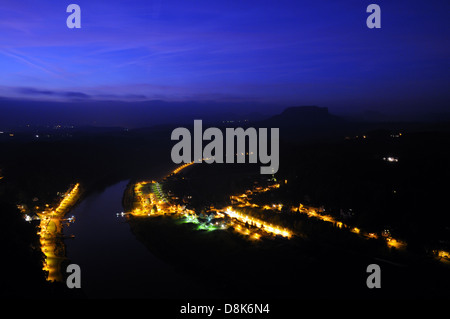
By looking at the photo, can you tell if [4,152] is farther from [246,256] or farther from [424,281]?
[424,281]

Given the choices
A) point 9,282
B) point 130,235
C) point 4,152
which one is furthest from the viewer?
point 4,152
